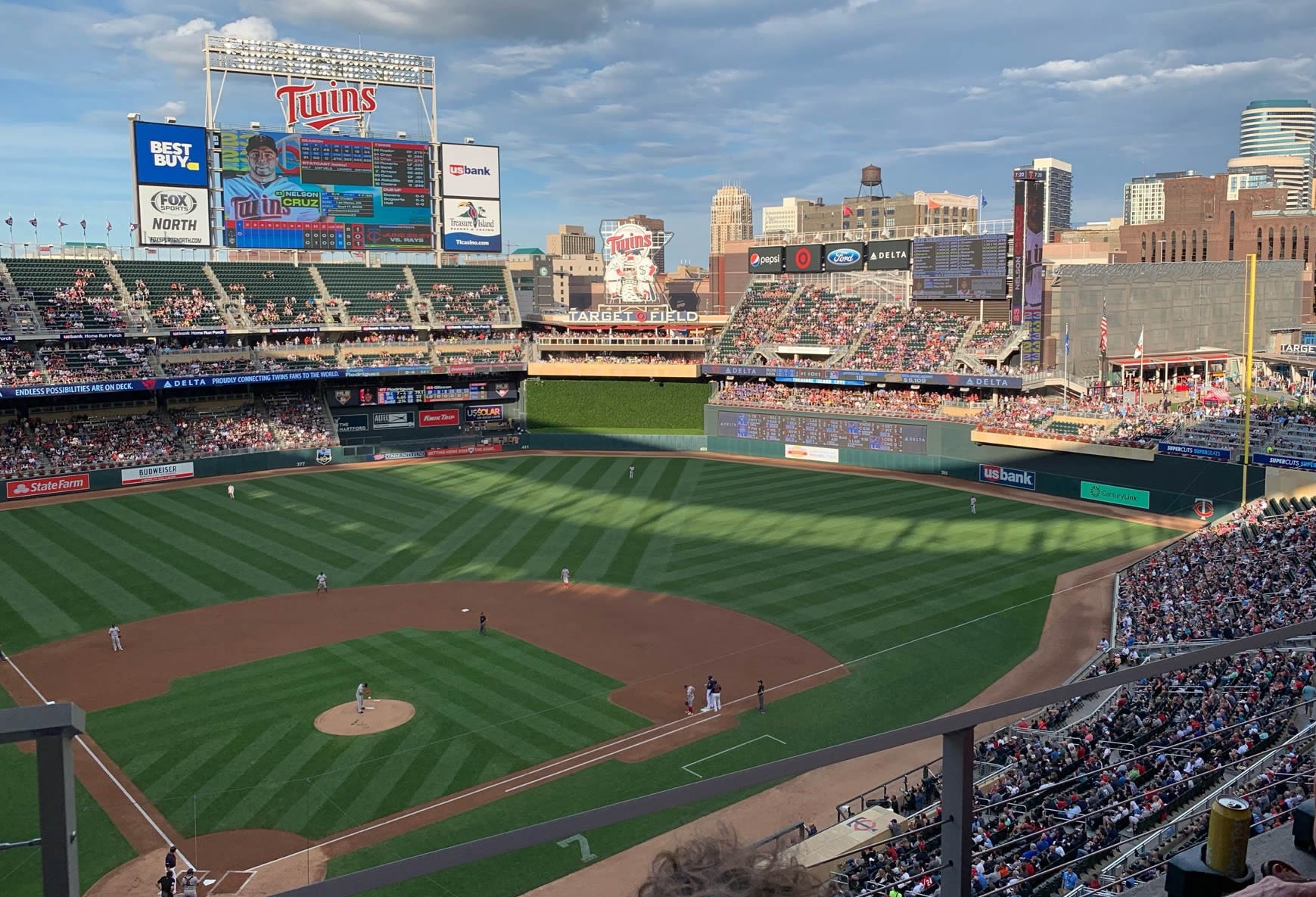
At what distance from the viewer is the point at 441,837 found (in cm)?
1939

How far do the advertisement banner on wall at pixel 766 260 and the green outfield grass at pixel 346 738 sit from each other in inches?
1792

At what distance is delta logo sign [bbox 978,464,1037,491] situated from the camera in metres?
49.8

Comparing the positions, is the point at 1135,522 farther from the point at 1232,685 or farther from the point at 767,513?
the point at 1232,685

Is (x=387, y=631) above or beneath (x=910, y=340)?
beneath

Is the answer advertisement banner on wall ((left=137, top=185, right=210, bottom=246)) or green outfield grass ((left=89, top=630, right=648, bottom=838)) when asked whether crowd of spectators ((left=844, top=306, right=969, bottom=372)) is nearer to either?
green outfield grass ((left=89, top=630, right=648, bottom=838))

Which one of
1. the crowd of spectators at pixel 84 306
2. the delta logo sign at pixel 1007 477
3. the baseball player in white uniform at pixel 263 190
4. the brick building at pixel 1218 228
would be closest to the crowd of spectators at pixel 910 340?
the delta logo sign at pixel 1007 477

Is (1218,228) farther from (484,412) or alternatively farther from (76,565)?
(76,565)

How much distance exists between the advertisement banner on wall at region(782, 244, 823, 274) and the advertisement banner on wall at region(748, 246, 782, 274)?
17.1 inches

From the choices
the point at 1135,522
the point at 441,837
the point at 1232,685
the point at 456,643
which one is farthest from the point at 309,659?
the point at 1135,522

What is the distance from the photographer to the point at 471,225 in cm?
6856

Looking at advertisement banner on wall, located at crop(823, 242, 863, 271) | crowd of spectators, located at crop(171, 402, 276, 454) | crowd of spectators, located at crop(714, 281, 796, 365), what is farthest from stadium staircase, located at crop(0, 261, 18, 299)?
advertisement banner on wall, located at crop(823, 242, 863, 271)

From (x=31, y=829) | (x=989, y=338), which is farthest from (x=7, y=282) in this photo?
(x=989, y=338)

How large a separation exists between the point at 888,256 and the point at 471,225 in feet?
89.8

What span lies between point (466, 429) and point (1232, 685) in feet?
174
